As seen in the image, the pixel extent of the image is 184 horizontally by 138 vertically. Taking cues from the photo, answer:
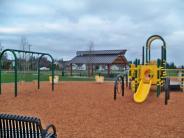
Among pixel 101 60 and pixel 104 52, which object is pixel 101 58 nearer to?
pixel 101 60

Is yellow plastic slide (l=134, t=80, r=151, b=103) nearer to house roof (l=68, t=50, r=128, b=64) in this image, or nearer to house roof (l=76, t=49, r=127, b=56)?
house roof (l=68, t=50, r=128, b=64)

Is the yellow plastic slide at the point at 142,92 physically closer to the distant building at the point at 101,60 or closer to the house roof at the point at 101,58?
the distant building at the point at 101,60

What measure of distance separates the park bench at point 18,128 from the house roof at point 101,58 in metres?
39.1

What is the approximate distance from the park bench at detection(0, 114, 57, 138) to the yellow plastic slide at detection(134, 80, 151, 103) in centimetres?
812

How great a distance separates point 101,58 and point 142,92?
34015 millimetres

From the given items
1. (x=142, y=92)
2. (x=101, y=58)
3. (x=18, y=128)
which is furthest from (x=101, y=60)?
(x=18, y=128)

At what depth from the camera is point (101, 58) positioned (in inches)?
1879

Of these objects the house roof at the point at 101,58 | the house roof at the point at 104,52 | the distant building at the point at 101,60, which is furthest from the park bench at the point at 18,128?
the house roof at the point at 104,52

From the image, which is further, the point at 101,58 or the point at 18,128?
the point at 101,58

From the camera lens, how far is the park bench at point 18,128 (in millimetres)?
4482

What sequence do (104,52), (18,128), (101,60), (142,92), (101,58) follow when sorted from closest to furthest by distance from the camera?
(18,128) < (142,92) < (101,60) < (101,58) < (104,52)

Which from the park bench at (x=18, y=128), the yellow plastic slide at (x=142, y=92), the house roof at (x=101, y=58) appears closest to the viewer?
the park bench at (x=18, y=128)

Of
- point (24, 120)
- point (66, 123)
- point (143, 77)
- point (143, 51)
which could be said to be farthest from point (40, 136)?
point (143, 51)

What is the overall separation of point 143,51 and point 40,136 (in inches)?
531
